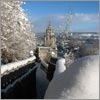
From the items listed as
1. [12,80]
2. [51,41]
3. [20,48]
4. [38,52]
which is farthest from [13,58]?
[51,41]

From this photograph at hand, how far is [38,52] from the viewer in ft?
162

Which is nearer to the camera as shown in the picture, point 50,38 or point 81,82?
point 81,82

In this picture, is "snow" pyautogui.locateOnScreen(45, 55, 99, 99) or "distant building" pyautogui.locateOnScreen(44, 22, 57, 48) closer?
"snow" pyautogui.locateOnScreen(45, 55, 99, 99)

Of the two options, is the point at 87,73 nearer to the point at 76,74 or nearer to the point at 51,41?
the point at 76,74

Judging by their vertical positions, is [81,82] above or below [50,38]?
above

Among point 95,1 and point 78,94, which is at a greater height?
point 95,1

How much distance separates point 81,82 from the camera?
121 inches

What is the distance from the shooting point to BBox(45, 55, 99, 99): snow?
3053 millimetres

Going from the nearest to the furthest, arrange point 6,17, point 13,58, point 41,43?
point 6,17
point 13,58
point 41,43

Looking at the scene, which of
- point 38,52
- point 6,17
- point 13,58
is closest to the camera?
point 6,17

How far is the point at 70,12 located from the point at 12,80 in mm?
11195

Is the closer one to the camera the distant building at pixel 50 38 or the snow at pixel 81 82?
the snow at pixel 81 82

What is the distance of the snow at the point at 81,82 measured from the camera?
3053mm

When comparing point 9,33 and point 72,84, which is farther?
point 9,33
